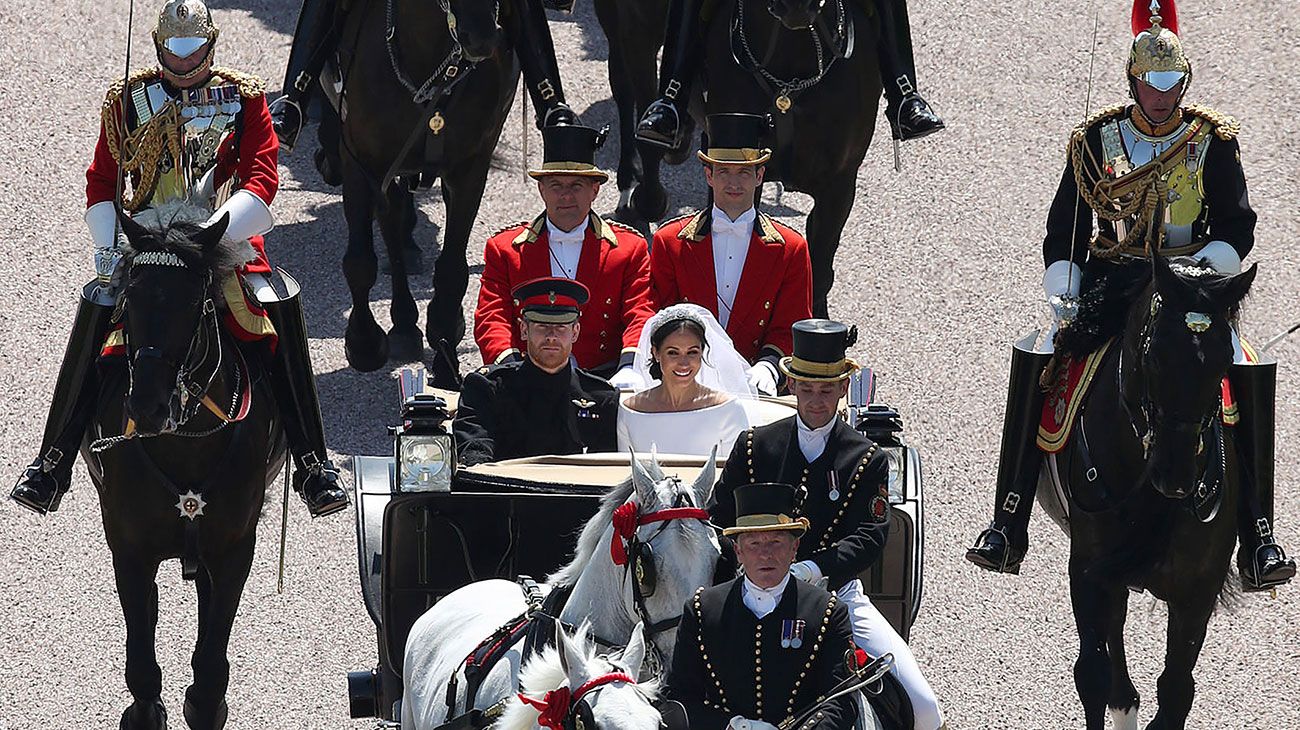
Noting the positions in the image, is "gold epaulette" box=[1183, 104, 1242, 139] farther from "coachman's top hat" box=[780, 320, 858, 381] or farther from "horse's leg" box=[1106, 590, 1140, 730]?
"coachman's top hat" box=[780, 320, 858, 381]

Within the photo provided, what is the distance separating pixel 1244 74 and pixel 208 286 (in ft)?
33.5

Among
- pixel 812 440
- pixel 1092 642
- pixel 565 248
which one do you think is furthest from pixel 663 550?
pixel 565 248

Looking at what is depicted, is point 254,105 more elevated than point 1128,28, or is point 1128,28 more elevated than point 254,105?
point 254,105

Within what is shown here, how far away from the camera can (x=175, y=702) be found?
10.4 meters

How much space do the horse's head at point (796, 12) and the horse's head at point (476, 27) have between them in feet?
4.66

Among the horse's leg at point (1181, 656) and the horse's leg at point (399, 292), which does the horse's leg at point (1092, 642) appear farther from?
the horse's leg at point (399, 292)

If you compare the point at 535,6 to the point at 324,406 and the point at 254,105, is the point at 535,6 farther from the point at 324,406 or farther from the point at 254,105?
the point at 254,105

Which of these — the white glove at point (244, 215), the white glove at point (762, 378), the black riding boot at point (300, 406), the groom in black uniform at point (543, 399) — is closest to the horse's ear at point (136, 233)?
the white glove at point (244, 215)

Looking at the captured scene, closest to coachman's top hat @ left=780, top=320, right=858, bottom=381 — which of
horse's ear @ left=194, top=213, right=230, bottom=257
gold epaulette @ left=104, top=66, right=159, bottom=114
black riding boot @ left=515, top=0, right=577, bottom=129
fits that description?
horse's ear @ left=194, top=213, right=230, bottom=257

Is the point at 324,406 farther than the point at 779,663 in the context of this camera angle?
Yes

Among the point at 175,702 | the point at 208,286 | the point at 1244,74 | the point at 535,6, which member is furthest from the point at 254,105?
the point at 1244,74

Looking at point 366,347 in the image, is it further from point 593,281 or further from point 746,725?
point 746,725

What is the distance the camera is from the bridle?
→ 8.91 meters

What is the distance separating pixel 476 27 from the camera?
1245 cm
